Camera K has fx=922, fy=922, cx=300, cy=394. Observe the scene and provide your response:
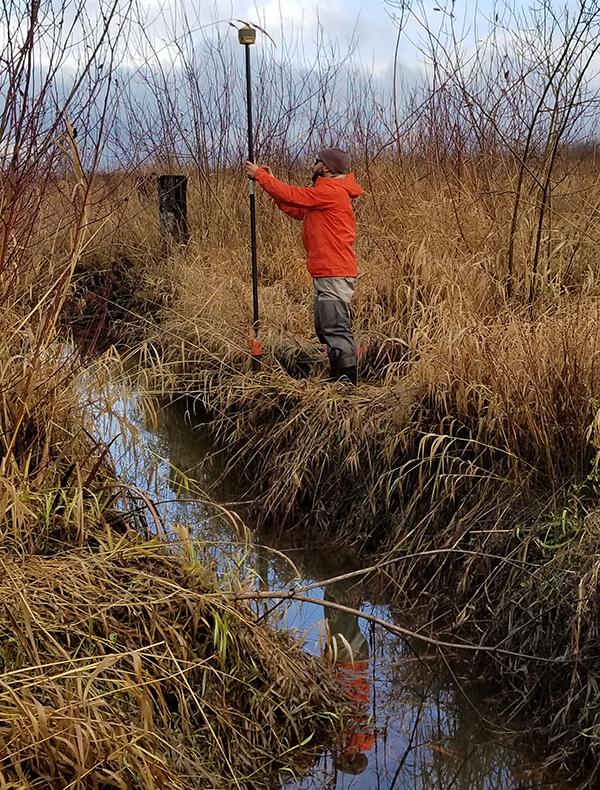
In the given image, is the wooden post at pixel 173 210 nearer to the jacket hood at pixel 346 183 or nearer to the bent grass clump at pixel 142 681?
the jacket hood at pixel 346 183

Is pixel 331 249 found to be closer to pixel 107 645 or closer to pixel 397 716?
pixel 397 716

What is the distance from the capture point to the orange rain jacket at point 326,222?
5.30 meters

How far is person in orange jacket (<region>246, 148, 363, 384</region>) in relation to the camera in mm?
5312

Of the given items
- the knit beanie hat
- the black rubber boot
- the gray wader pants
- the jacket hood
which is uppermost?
the knit beanie hat

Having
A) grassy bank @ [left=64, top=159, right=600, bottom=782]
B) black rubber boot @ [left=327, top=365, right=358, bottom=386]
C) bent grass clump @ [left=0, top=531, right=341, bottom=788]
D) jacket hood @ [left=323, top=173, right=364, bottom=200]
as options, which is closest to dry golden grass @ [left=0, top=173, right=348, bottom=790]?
bent grass clump @ [left=0, top=531, right=341, bottom=788]

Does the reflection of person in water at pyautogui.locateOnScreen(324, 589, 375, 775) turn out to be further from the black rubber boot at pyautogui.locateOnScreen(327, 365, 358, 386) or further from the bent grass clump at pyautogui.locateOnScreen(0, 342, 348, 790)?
the black rubber boot at pyautogui.locateOnScreen(327, 365, 358, 386)

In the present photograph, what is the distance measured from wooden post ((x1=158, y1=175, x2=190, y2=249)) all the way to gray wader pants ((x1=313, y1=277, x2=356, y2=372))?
3419mm

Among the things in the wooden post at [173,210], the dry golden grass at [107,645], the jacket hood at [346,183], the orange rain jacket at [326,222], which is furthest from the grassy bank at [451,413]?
the wooden post at [173,210]

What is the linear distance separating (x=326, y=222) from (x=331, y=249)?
157 mm

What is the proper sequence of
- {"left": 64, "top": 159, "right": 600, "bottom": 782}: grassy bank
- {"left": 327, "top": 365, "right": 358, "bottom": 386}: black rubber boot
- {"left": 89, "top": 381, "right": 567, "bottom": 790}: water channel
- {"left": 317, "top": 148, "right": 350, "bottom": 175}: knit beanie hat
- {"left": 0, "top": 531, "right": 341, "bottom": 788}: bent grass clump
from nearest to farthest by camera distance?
1. {"left": 0, "top": 531, "right": 341, "bottom": 788}: bent grass clump
2. {"left": 89, "top": 381, "right": 567, "bottom": 790}: water channel
3. {"left": 64, "top": 159, "right": 600, "bottom": 782}: grassy bank
4. {"left": 327, "top": 365, "right": 358, "bottom": 386}: black rubber boot
5. {"left": 317, "top": 148, "right": 350, "bottom": 175}: knit beanie hat

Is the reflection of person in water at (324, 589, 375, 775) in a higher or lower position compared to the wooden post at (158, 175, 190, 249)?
lower

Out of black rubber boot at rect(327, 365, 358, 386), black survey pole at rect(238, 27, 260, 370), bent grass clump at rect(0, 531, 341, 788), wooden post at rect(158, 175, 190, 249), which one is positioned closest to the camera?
bent grass clump at rect(0, 531, 341, 788)

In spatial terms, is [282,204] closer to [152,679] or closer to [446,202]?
[446,202]

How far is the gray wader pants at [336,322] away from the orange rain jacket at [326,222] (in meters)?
0.07
